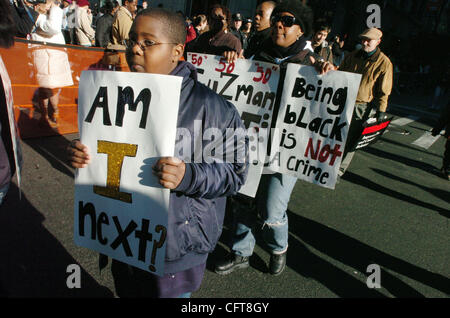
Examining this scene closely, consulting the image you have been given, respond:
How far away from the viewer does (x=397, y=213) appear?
4336 millimetres

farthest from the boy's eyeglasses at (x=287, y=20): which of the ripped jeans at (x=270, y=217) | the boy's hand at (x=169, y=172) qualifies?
the boy's hand at (x=169, y=172)

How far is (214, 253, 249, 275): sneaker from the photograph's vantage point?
275 cm

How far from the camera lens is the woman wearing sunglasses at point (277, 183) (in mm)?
2504

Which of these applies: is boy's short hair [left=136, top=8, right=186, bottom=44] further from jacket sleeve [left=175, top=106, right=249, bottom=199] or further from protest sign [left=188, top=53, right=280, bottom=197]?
protest sign [left=188, top=53, right=280, bottom=197]

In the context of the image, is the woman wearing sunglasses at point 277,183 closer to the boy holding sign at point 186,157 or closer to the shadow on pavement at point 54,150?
the boy holding sign at point 186,157

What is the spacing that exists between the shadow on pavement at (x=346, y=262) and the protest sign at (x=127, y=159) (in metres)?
1.91

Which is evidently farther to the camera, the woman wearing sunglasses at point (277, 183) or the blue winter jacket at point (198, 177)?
the woman wearing sunglasses at point (277, 183)

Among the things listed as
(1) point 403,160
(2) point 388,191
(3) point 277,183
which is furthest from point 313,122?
(1) point 403,160

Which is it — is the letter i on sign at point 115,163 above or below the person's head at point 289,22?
below

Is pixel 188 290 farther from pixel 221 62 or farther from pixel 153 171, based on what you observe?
pixel 221 62

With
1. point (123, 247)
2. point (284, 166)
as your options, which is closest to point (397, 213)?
point (284, 166)

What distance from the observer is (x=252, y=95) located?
106 inches

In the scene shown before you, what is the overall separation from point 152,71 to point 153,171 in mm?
473

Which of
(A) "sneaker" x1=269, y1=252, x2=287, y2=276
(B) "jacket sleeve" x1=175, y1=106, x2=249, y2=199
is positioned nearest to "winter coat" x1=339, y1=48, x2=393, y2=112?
(A) "sneaker" x1=269, y1=252, x2=287, y2=276
